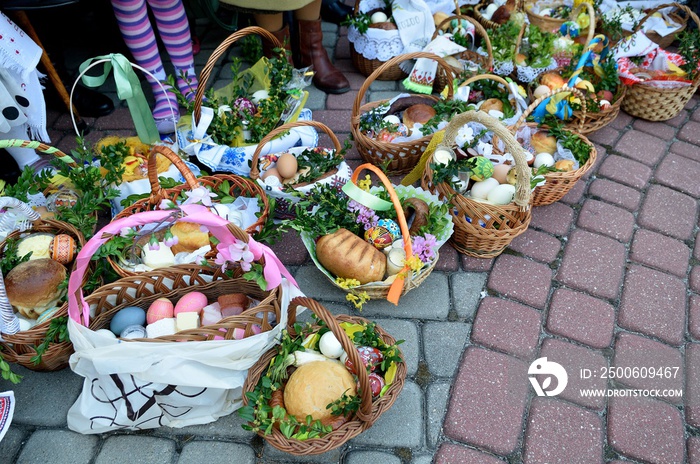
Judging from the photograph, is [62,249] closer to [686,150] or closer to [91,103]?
[91,103]

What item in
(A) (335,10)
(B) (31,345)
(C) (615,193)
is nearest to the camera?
(B) (31,345)

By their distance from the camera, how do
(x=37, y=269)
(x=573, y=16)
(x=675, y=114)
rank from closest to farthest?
(x=37, y=269) < (x=675, y=114) < (x=573, y=16)

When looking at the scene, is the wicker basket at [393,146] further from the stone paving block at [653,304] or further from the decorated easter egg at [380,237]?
the stone paving block at [653,304]

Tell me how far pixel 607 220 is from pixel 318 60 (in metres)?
2.14

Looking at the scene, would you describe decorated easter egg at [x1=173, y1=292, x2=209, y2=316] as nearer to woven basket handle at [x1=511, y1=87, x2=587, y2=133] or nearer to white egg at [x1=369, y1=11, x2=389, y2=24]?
woven basket handle at [x1=511, y1=87, x2=587, y2=133]

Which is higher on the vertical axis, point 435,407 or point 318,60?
point 318,60

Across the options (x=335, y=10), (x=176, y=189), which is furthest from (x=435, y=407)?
(x=335, y=10)

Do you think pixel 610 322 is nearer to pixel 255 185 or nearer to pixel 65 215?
pixel 255 185

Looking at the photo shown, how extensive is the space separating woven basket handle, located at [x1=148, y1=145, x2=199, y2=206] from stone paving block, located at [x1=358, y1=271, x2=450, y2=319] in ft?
3.09

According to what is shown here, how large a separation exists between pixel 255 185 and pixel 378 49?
1.67m

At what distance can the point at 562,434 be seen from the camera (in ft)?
6.07

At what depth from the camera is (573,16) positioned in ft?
11.9

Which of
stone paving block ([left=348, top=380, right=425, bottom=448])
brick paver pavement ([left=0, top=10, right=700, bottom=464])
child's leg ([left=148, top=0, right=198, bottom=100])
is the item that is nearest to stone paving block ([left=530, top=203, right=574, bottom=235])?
brick paver pavement ([left=0, top=10, right=700, bottom=464])

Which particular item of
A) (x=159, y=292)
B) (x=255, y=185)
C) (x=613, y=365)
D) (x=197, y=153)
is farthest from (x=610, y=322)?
(x=197, y=153)
